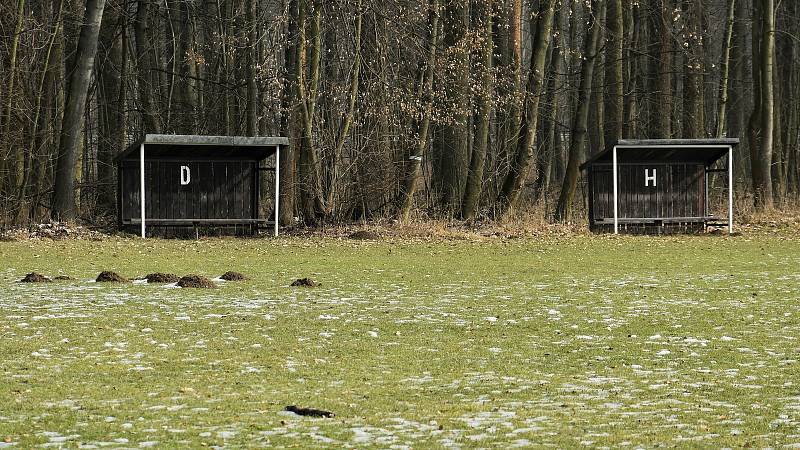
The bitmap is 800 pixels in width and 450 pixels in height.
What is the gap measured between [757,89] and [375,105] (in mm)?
12304

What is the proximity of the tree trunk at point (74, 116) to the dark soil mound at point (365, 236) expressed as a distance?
7271 mm

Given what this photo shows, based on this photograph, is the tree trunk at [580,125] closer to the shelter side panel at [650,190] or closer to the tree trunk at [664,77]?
the shelter side panel at [650,190]

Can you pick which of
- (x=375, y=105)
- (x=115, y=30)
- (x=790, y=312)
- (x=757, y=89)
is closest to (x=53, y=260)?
(x=375, y=105)

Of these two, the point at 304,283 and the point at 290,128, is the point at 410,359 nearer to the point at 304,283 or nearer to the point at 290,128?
the point at 304,283

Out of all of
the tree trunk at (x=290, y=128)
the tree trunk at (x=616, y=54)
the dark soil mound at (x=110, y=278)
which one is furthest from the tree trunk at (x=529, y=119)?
the dark soil mound at (x=110, y=278)

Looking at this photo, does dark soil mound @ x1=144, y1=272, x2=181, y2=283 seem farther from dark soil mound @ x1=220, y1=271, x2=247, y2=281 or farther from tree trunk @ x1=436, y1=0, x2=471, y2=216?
tree trunk @ x1=436, y1=0, x2=471, y2=216

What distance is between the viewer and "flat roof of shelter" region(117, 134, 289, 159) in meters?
27.7

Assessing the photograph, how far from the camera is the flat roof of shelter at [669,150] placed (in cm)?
2886

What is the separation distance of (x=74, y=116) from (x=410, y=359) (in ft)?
75.8

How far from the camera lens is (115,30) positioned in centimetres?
3625

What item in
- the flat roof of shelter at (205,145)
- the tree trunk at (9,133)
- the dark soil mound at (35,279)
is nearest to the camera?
the dark soil mound at (35,279)

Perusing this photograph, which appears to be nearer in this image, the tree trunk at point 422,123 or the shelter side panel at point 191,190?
the shelter side panel at point 191,190

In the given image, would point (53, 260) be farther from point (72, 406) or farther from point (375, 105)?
point (72, 406)

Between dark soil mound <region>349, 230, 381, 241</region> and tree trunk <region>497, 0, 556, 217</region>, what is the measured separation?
16.9 ft
